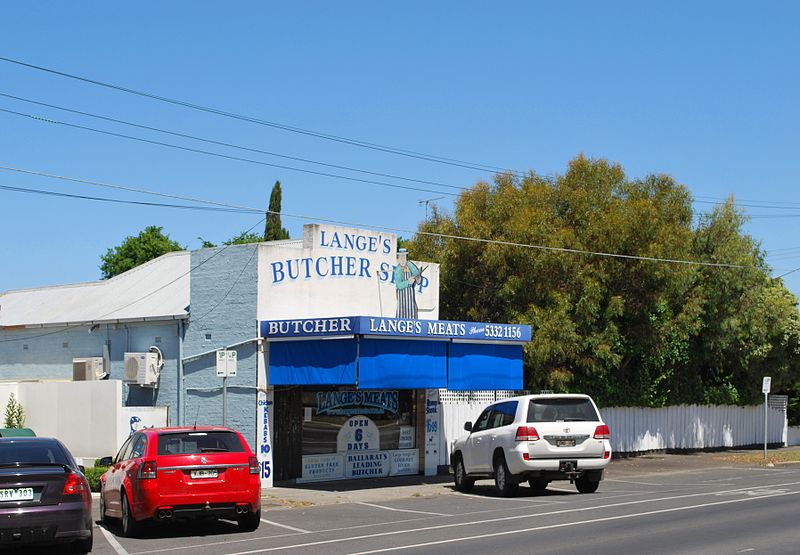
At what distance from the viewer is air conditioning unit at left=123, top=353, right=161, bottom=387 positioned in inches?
983

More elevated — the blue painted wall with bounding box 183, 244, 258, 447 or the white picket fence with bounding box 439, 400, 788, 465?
the blue painted wall with bounding box 183, 244, 258, 447

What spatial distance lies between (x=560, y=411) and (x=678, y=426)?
682 inches

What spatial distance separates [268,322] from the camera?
23.3 metres

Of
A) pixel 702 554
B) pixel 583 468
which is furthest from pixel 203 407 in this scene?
pixel 702 554

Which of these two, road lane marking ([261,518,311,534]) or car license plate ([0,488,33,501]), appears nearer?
car license plate ([0,488,33,501])

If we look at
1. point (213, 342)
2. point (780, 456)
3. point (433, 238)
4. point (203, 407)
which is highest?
point (433, 238)

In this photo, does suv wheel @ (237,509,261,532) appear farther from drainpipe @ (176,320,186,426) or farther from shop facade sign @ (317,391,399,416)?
drainpipe @ (176,320,186,426)

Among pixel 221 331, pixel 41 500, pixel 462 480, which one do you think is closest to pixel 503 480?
pixel 462 480

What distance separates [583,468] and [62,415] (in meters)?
13.2

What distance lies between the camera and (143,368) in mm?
24969

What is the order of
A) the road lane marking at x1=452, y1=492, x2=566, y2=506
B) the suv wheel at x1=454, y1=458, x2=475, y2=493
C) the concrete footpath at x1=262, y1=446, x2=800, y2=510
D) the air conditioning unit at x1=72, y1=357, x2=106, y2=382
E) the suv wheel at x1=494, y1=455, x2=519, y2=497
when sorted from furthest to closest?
the air conditioning unit at x1=72, y1=357, x2=106, y2=382 < the suv wheel at x1=454, y1=458, x2=475, y2=493 < the concrete footpath at x1=262, y1=446, x2=800, y2=510 < the suv wheel at x1=494, y1=455, x2=519, y2=497 < the road lane marking at x1=452, y1=492, x2=566, y2=506

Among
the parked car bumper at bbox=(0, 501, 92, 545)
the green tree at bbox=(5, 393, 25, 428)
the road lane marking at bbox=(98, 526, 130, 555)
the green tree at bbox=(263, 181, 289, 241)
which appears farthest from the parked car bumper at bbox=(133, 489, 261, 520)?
the green tree at bbox=(263, 181, 289, 241)

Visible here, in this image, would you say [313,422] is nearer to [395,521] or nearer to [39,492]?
[395,521]

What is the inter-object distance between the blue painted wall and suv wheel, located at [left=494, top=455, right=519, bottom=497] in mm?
5485
